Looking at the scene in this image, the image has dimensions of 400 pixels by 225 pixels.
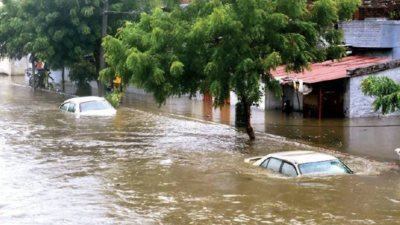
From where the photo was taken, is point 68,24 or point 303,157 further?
point 68,24

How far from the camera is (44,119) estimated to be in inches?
988

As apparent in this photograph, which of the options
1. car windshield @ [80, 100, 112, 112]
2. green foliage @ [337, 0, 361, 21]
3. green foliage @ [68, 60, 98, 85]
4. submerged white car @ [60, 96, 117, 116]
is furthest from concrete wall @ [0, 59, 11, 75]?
green foliage @ [337, 0, 361, 21]

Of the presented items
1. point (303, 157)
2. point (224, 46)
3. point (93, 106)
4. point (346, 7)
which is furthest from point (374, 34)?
point (303, 157)

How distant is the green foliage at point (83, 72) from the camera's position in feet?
129

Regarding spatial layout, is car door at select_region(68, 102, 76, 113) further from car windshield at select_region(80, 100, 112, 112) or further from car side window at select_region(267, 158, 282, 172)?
car side window at select_region(267, 158, 282, 172)

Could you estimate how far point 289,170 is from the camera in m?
12.9

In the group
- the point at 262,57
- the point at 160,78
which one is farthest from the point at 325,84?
the point at 160,78

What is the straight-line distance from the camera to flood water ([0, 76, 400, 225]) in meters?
10.8

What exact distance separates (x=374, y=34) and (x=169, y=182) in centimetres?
1699

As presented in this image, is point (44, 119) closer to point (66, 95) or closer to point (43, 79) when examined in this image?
point (66, 95)

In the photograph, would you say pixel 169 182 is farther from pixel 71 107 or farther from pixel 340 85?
pixel 340 85

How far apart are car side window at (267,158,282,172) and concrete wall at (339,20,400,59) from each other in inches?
610

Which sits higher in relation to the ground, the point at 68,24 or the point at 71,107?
the point at 68,24

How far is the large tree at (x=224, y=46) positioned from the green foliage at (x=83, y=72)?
67.7ft
